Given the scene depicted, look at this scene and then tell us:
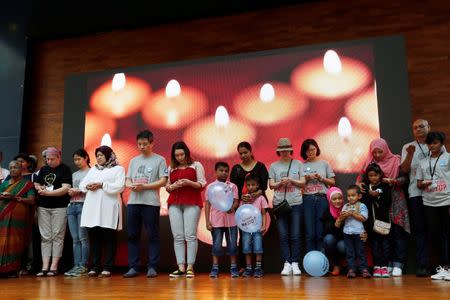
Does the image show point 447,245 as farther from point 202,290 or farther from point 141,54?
point 141,54

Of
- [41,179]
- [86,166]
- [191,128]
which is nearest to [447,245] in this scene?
[191,128]

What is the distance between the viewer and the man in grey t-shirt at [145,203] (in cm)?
407

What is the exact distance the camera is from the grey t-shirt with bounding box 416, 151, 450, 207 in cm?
364

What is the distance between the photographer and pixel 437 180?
368 centimetres

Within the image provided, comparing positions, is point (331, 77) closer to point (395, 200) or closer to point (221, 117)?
point (221, 117)

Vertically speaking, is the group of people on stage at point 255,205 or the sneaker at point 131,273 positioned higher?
the group of people on stage at point 255,205

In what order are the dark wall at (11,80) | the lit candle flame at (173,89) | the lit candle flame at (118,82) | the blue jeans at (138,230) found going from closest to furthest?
the blue jeans at (138,230), the lit candle flame at (173,89), the lit candle flame at (118,82), the dark wall at (11,80)

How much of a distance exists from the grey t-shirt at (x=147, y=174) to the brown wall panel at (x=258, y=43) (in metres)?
2.25

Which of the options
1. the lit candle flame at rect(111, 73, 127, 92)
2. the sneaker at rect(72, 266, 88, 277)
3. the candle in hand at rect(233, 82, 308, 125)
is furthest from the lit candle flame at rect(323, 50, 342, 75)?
the sneaker at rect(72, 266, 88, 277)

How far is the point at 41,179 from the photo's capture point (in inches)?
179

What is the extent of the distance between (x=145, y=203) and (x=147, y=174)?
0.89 feet

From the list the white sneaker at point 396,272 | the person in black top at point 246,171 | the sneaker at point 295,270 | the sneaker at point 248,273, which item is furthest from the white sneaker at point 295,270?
the white sneaker at point 396,272

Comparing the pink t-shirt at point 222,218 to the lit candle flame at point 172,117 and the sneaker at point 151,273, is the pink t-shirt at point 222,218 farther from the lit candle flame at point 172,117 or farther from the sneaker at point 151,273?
the lit candle flame at point 172,117

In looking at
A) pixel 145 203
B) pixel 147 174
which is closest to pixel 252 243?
pixel 145 203
